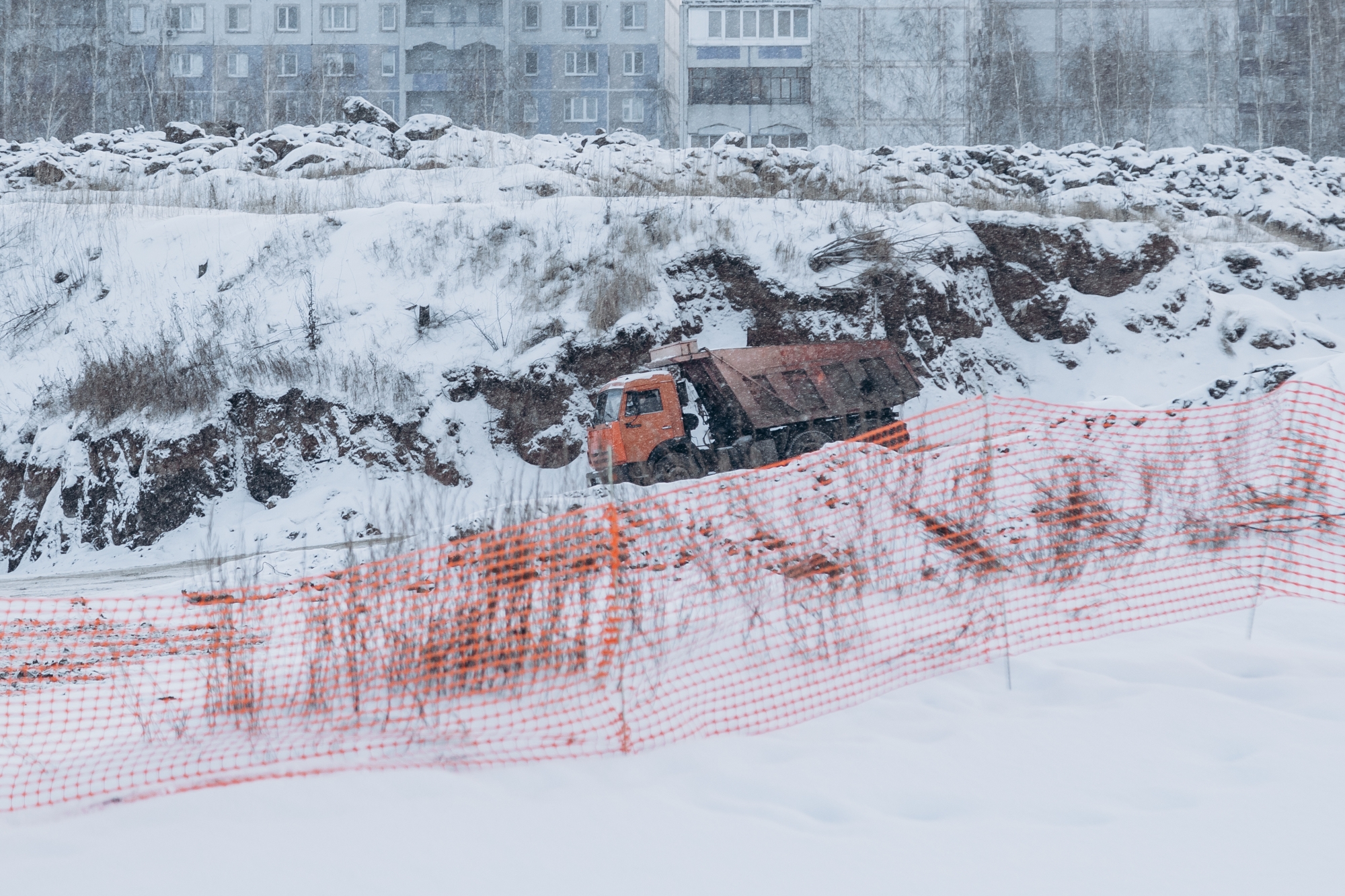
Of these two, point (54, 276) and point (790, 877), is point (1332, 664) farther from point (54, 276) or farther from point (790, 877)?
point (54, 276)

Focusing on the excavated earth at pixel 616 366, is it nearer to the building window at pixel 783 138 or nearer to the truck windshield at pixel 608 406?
the truck windshield at pixel 608 406

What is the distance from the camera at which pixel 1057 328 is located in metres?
20.4

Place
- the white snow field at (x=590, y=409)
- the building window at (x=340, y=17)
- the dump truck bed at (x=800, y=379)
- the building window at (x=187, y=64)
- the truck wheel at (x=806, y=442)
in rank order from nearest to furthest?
the white snow field at (x=590, y=409), the dump truck bed at (x=800, y=379), the truck wheel at (x=806, y=442), the building window at (x=187, y=64), the building window at (x=340, y=17)

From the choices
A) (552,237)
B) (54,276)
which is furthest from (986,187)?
(54,276)

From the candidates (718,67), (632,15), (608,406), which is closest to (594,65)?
(632,15)

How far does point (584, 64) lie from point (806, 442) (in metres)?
37.0

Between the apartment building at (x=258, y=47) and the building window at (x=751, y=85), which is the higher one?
the apartment building at (x=258, y=47)

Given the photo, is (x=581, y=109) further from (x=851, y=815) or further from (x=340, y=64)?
(x=851, y=815)

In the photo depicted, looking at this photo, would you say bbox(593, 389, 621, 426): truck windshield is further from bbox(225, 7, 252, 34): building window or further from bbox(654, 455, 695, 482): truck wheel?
bbox(225, 7, 252, 34): building window

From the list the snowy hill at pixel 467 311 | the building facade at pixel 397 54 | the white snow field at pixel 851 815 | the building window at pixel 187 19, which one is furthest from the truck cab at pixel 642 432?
the building window at pixel 187 19

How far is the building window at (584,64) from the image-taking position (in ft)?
154

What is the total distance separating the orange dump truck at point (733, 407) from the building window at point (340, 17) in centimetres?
3951

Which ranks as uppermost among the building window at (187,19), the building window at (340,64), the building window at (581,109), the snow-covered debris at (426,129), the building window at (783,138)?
the building window at (187,19)

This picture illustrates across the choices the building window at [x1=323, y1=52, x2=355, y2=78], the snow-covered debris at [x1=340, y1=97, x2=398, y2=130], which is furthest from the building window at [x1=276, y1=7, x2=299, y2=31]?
the snow-covered debris at [x1=340, y1=97, x2=398, y2=130]
